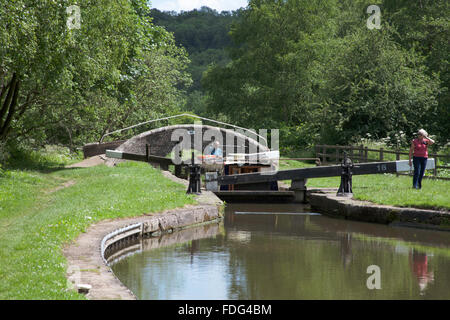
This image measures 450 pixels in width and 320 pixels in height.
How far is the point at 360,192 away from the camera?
1722 cm

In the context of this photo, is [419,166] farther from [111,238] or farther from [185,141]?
[185,141]

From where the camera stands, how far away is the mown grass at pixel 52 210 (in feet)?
23.3

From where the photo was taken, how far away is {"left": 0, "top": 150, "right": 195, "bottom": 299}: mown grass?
7.09 m

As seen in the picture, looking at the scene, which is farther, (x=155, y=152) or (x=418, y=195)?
(x=155, y=152)

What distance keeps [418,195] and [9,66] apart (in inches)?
452

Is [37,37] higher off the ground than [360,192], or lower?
higher

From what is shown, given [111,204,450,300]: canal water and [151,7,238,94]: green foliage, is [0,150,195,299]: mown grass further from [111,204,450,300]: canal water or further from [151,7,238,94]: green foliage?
[151,7,238,94]: green foliage

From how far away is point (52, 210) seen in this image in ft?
42.8

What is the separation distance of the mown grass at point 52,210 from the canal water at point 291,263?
3.78 ft

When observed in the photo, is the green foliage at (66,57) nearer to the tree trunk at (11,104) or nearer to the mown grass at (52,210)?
the tree trunk at (11,104)
